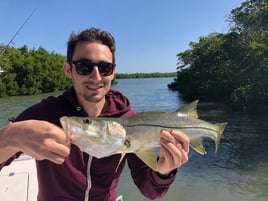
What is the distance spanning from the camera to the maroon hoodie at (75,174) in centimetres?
233

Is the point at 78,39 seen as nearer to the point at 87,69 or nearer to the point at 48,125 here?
the point at 87,69

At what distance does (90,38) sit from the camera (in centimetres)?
243

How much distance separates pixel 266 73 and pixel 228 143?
10.9m

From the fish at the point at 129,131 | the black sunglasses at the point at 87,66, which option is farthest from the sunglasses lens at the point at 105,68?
the fish at the point at 129,131

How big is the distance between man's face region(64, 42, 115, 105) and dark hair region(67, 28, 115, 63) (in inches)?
1.6

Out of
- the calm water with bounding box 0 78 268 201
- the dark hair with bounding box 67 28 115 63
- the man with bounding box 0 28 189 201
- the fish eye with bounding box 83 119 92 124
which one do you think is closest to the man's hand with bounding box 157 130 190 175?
the man with bounding box 0 28 189 201

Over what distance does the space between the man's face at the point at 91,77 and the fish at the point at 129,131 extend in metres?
0.46

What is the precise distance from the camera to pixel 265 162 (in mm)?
9875

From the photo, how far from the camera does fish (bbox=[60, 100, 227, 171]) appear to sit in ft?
5.83

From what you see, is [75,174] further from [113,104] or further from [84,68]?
[84,68]

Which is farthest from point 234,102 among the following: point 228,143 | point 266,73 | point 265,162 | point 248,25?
point 265,162

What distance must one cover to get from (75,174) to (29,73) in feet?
171

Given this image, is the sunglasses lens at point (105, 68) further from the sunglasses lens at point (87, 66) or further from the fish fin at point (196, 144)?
the fish fin at point (196, 144)

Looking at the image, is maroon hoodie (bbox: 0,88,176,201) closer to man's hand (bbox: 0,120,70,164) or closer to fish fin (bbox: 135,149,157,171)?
fish fin (bbox: 135,149,157,171)
